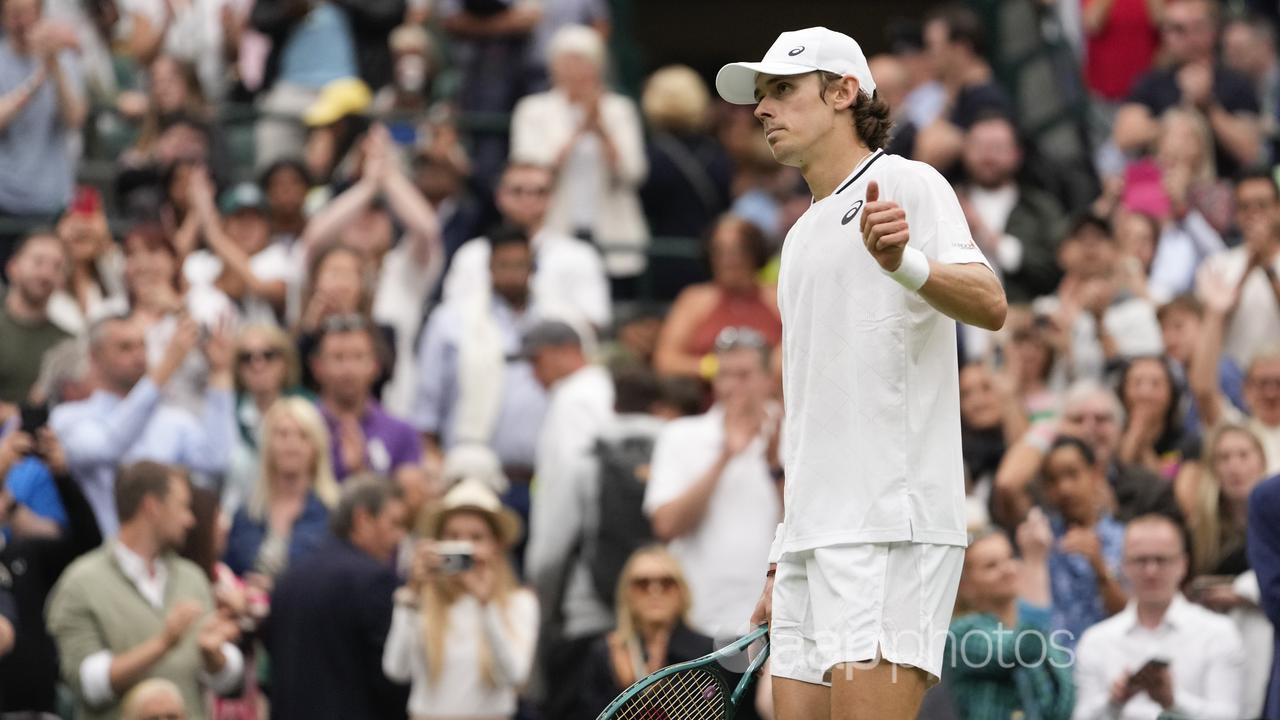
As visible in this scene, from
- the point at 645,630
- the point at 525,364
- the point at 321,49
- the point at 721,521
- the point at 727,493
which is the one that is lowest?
the point at 645,630

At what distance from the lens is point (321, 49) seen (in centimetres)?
1561

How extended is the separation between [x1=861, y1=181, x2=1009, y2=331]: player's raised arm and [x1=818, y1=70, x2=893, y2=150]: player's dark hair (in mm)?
422

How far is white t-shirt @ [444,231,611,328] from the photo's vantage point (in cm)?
1301

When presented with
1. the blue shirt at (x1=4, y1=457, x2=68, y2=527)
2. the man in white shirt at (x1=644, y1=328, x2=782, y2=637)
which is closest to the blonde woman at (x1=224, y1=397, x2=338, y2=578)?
the blue shirt at (x1=4, y1=457, x2=68, y2=527)

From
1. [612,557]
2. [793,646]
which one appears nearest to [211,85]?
[612,557]

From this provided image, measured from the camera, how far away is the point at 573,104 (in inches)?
570

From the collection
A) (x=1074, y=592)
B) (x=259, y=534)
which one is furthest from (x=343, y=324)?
(x=1074, y=592)

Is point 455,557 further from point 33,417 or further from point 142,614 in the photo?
point 33,417

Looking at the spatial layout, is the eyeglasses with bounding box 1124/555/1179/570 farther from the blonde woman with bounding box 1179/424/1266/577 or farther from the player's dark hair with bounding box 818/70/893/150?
the player's dark hair with bounding box 818/70/893/150

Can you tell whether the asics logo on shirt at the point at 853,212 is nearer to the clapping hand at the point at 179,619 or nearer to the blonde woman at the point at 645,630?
the blonde woman at the point at 645,630

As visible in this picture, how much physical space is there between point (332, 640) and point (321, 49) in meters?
7.10

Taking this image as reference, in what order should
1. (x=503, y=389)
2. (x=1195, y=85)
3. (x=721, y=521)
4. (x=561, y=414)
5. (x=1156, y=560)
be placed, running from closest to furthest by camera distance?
(x=1156, y=560) < (x=721, y=521) < (x=561, y=414) < (x=503, y=389) < (x=1195, y=85)

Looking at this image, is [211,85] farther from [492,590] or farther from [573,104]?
[492,590]

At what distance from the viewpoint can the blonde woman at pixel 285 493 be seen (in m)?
10.4
